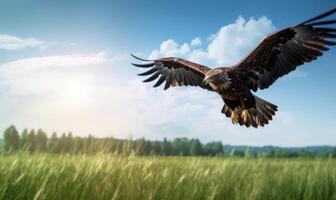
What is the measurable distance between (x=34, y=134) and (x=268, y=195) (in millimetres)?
65828

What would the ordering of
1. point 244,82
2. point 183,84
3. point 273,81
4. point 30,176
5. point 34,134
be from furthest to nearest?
point 34,134 → point 183,84 → point 273,81 → point 244,82 → point 30,176

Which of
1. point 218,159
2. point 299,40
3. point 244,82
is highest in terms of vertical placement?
point 299,40

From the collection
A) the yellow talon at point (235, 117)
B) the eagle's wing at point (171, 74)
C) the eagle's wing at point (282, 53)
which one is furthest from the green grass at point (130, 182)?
the eagle's wing at point (171, 74)

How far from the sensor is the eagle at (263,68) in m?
6.04

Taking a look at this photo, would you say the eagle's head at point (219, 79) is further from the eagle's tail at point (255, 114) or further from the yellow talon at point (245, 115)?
the yellow talon at point (245, 115)

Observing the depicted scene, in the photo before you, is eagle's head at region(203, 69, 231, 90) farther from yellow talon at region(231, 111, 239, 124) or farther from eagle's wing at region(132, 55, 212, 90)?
eagle's wing at region(132, 55, 212, 90)

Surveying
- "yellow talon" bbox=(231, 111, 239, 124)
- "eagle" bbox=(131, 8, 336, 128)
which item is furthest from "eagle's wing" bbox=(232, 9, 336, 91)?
"yellow talon" bbox=(231, 111, 239, 124)

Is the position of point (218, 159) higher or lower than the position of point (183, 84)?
lower

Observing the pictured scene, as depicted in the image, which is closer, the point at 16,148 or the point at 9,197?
the point at 9,197

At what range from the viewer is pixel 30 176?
403 centimetres

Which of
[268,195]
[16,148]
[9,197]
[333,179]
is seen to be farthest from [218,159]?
[9,197]

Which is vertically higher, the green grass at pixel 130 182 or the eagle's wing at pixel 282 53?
the eagle's wing at pixel 282 53

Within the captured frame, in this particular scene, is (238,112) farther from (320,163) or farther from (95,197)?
(95,197)

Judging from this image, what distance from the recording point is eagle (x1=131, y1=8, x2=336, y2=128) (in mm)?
6043
